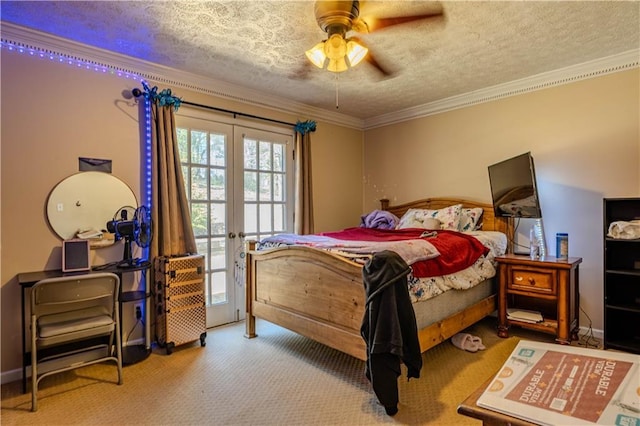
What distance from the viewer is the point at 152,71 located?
317 centimetres

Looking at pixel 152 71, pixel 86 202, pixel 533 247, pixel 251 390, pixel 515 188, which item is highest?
pixel 152 71

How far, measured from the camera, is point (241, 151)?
3.82 metres

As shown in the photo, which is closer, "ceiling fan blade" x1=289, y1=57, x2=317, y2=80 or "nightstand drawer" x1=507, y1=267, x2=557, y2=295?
"nightstand drawer" x1=507, y1=267, x2=557, y2=295

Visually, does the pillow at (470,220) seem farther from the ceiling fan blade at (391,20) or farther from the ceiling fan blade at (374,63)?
the ceiling fan blade at (391,20)

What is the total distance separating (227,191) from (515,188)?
2.91 metres

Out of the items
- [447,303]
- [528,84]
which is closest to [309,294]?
[447,303]

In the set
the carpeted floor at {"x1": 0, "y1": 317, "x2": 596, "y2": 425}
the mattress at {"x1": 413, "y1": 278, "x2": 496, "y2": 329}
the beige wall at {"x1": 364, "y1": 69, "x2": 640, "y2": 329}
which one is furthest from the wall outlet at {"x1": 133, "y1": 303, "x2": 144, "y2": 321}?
the beige wall at {"x1": 364, "y1": 69, "x2": 640, "y2": 329}

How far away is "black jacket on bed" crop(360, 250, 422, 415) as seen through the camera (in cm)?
195

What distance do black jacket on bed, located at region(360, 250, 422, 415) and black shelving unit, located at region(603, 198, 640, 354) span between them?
188cm

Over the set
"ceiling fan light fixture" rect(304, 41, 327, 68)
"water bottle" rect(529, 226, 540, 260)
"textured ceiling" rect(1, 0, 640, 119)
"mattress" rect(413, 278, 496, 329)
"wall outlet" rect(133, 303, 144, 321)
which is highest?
"textured ceiling" rect(1, 0, 640, 119)

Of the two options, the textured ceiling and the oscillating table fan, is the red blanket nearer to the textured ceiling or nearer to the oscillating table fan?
the textured ceiling

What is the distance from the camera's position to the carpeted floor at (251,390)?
2.03 m

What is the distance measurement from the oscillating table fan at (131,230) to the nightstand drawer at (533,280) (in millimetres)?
3277

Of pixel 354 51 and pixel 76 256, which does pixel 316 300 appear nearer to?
pixel 354 51
